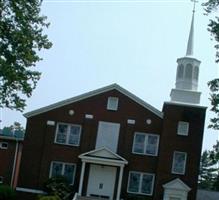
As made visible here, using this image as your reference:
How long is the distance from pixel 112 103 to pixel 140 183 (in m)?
5.96

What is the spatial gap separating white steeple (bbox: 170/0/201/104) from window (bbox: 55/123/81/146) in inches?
284

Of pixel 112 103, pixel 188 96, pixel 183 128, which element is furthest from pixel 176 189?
pixel 112 103

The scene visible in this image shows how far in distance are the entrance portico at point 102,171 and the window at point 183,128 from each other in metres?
4.35

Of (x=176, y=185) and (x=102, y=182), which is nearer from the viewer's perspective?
(x=176, y=185)

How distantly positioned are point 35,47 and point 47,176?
15.9m

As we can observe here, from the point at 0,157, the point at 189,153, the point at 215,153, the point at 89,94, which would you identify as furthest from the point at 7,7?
the point at 0,157

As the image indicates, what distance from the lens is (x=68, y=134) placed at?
1475 inches

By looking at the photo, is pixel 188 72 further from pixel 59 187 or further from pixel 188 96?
pixel 59 187

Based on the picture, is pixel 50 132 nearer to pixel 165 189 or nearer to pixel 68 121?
pixel 68 121

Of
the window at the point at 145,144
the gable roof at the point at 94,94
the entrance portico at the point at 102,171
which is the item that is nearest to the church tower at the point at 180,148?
the window at the point at 145,144

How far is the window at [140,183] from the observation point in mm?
36406

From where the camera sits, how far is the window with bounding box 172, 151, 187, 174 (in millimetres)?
36156

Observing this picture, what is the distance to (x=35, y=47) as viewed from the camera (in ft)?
74.9

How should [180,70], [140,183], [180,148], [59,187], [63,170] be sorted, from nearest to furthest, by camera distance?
[59,187] < [180,148] < [140,183] < [63,170] < [180,70]
